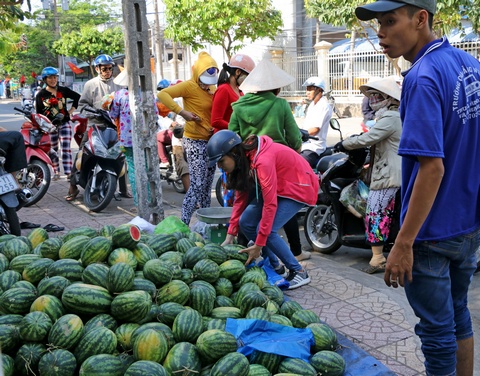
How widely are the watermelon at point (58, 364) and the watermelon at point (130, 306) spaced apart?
0.38m

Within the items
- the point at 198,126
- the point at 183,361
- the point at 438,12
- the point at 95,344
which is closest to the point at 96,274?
the point at 95,344

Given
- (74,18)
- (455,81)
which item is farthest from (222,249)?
(74,18)

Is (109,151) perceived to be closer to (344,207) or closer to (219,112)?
(219,112)

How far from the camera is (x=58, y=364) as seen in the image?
271 cm

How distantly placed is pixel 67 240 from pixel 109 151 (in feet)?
12.6

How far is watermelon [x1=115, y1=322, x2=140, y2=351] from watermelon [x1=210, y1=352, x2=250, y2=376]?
49 cm

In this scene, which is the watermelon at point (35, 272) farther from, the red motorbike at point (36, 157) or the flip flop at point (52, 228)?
the red motorbike at point (36, 157)

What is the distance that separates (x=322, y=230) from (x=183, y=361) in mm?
3603

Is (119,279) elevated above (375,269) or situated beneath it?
elevated above

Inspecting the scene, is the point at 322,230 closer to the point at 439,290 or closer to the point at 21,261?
the point at 21,261

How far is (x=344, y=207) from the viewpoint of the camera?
5812 mm

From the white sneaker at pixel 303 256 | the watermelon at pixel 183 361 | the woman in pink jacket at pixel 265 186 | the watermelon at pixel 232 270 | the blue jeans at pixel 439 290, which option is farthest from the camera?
the white sneaker at pixel 303 256

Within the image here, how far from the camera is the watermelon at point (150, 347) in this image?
2.82 m

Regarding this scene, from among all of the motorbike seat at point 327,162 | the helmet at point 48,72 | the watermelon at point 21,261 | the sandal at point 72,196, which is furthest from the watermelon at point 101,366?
the helmet at point 48,72
